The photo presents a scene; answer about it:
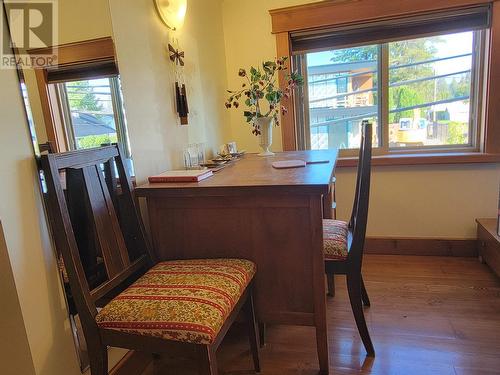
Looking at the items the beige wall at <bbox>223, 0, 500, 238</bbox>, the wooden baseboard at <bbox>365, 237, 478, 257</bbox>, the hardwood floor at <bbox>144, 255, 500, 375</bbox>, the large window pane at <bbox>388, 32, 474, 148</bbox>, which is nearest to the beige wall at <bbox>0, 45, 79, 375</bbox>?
the hardwood floor at <bbox>144, 255, 500, 375</bbox>

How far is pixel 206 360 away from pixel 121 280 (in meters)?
0.47

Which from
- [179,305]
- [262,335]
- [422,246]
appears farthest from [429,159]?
[179,305]

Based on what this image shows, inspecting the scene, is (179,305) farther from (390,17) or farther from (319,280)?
(390,17)

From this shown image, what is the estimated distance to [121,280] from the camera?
1.33 m

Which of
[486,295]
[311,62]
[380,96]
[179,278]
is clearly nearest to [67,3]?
[179,278]

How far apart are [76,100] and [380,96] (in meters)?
2.16

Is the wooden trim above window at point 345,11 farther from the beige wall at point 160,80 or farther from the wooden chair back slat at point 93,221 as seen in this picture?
the wooden chair back slat at point 93,221

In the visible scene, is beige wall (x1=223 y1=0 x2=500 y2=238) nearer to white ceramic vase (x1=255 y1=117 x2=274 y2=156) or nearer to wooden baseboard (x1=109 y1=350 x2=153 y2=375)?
white ceramic vase (x1=255 y1=117 x2=274 y2=156)

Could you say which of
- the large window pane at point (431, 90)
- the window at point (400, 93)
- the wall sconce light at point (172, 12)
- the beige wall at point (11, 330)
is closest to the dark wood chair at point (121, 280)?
the beige wall at point (11, 330)

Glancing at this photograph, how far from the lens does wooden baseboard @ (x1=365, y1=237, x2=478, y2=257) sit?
258 centimetres

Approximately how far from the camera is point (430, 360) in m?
1.55

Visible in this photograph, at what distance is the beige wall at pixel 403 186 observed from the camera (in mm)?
2531

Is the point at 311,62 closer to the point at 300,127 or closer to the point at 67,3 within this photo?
the point at 300,127

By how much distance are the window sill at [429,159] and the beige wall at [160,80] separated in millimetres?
1163
